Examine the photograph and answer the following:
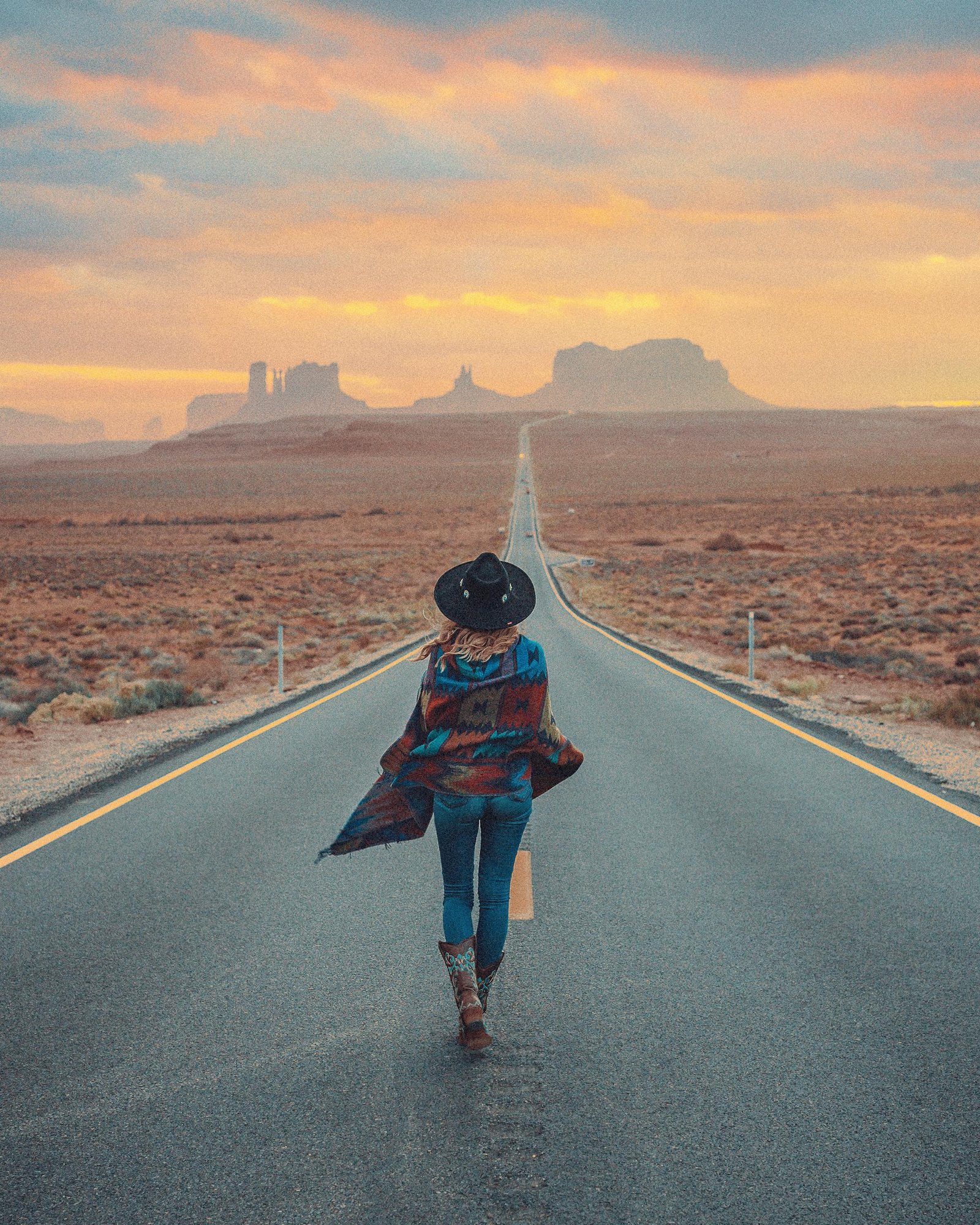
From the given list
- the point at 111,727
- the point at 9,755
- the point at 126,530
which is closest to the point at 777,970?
the point at 9,755

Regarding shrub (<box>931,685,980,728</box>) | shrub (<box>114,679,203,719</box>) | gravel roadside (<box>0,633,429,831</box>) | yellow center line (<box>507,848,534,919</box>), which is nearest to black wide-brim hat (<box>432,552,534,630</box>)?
yellow center line (<box>507,848,534,919</box>)

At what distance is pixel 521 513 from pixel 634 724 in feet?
271

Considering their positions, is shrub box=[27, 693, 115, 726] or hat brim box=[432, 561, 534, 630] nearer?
hat brim box=[432, 561, 534, 630]

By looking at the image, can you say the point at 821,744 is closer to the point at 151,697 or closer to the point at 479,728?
the point at 479,728

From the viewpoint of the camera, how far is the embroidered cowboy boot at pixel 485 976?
4.38m

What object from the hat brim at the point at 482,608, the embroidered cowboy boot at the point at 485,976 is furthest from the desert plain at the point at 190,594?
the embroidered cowboy boot at the point at 485,976

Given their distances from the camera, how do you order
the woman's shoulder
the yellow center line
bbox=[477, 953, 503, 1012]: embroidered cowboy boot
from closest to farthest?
the woman's shoulder, bbox=[477, 953, 503, 1012]: embroidered cowboy boot, the yellow center line

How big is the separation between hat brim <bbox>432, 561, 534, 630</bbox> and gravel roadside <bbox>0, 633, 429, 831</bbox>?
5.53 metres

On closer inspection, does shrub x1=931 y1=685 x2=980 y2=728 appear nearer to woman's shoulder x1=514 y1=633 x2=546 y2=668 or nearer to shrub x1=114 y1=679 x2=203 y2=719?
woman's shoulder x1=514 y1=633 x2=546 y2=668

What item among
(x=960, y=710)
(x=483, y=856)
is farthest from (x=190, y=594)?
(x=483, y=856)

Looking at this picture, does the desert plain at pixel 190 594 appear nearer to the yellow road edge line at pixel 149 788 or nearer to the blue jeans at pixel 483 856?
the blue jeans at pixel 483 856

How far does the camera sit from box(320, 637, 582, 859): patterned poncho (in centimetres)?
415

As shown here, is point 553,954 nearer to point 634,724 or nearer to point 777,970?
point 777,970

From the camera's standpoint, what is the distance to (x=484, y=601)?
4.19m
